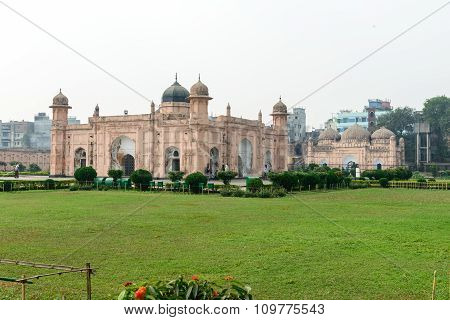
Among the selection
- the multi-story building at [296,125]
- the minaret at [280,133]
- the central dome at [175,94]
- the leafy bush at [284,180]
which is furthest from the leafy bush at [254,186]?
the multi-story building at [296,125]

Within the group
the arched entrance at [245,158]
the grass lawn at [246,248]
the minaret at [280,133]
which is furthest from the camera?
the minaret at [280,133]

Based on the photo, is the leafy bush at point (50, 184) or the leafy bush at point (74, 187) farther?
the leafy bush at point (50, 184)

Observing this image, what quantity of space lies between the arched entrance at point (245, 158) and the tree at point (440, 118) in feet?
95.1

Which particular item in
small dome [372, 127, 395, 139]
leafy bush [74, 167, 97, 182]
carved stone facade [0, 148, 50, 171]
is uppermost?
small dome [372, 127, 395, 139]

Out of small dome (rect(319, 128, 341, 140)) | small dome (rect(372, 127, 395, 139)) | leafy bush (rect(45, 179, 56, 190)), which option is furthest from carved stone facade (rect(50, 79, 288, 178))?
small dome (rect(319, 128, 341, 140))

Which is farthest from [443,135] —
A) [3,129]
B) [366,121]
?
[3,129]

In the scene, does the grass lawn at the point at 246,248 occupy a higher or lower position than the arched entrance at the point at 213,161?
lower

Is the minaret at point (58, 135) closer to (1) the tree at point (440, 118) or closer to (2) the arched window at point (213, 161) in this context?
(2) the arched window at point (213, 161)

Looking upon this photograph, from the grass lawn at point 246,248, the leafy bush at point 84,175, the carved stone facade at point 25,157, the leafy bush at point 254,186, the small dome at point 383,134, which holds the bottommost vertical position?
the grass lawn at point 246,248

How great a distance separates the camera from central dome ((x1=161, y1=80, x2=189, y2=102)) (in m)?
40.6

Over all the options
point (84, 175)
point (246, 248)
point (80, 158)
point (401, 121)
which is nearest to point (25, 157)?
point (80, 158)

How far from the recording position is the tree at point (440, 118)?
197ft

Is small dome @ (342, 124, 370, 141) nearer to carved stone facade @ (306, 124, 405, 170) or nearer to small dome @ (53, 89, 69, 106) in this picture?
carved stone facade @ (306, 124, 405, 170)

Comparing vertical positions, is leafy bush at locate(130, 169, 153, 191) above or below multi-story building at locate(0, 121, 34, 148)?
below
